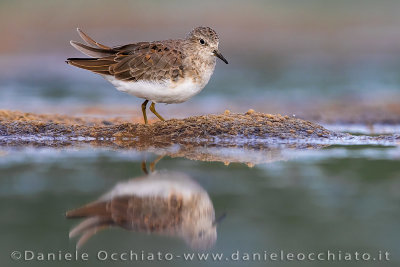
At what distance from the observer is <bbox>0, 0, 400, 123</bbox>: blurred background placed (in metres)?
14.3

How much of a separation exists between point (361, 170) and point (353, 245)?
7.59 ft

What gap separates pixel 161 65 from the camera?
29.1ft

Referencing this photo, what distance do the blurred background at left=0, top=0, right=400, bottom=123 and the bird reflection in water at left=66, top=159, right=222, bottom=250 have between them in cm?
660

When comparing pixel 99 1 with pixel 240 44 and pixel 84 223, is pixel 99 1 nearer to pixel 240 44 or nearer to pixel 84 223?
pixel 240 44

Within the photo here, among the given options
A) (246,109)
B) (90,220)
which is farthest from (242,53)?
(90,220)

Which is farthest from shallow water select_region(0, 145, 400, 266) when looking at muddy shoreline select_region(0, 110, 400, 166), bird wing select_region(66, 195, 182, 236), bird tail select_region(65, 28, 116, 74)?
bird tail select_region(65, 28, 116, 74)

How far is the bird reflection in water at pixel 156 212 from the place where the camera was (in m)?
5.19

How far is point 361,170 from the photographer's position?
7.16 metres

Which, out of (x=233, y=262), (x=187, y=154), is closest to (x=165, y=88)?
(x=187, y=154)

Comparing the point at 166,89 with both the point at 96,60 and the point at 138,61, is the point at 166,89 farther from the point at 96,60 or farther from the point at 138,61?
the point at 96,60

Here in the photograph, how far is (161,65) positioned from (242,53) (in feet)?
41.8

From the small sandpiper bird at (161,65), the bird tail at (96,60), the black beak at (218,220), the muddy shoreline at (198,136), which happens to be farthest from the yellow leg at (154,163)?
the bird tail at (96,60)

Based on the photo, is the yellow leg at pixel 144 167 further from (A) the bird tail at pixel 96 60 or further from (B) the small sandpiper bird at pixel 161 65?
(A) the bird tail at pixel 96 60

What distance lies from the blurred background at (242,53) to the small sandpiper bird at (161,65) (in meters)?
3.57
